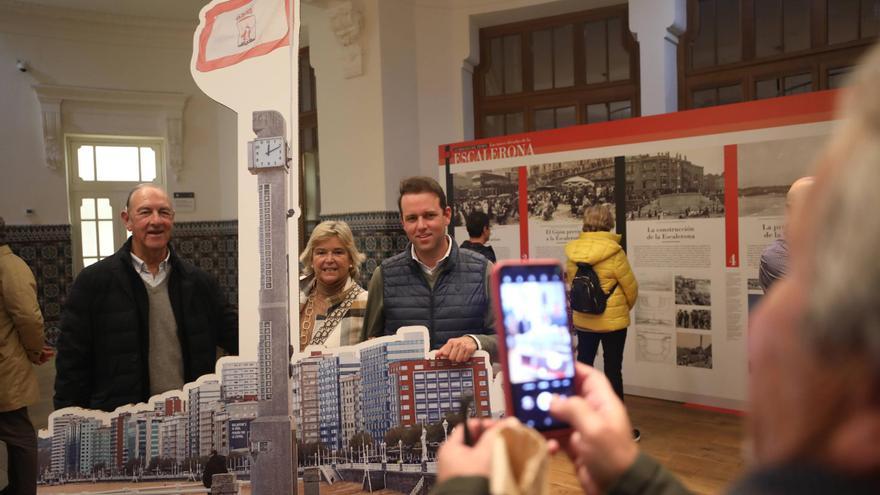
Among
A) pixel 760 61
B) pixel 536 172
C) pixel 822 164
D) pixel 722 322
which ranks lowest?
pixel 722 322

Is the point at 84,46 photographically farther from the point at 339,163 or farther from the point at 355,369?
the point at 355,369

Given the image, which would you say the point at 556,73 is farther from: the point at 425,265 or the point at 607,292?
the point at 425,265

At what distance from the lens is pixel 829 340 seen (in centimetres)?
38

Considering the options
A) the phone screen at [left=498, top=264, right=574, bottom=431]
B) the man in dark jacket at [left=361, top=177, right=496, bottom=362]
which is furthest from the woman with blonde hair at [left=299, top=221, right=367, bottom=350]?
the phone screen at [left=498, top=264, right=574, bottom=431]

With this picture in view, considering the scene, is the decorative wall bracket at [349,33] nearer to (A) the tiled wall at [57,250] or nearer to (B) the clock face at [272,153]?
(A) the tiled wall at [57,250]

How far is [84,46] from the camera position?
7.74 meters

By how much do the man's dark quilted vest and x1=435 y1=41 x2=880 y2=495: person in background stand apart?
65.9 inches

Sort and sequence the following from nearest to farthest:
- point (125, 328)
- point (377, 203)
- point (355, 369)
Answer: point (355, 369), point (125, 328), point (377, 203)

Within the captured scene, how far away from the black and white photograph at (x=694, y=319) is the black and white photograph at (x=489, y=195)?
155cm

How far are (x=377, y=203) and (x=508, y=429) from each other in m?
6.04

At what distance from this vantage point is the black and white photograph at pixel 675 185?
453cm

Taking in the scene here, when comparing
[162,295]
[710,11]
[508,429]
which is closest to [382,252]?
[710,11]

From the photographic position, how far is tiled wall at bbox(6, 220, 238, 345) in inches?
291

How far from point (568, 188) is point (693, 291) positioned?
1.26 meters
